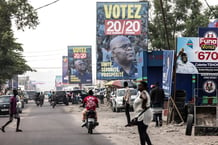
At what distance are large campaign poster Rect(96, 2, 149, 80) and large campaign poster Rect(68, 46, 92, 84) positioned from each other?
40.5 meters

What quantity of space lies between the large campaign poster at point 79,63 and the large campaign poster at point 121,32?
40.5m

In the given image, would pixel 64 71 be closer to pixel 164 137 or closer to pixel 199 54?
pixel 199 54

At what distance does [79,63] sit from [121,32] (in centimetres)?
4268

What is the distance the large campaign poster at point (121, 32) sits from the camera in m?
51.5

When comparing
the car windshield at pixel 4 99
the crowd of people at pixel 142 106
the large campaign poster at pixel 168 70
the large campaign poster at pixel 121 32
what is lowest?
the car windshield at pixel 4 99

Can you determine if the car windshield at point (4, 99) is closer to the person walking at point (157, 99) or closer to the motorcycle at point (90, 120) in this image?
the person walking at point (157, 99)

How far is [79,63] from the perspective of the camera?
94188mm

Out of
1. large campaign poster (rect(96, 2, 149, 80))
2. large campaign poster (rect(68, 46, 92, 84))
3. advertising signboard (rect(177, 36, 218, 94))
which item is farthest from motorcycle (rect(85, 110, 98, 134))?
large campaign poster (rect(68, 46, 92, 84))

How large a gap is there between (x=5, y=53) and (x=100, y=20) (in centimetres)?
1338

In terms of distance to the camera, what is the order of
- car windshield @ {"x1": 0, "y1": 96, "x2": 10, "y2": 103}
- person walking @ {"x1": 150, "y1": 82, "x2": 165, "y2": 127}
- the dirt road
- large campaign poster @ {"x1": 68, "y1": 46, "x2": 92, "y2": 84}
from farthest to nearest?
large campaign poster @ {"x1": 68, "y1": 46, "x2": 92, "y2": 84} → car windshield @ {"x1": 0, "y1": 96, "x2": 10, "y2": 103} → person walking @ {"x1": 150, "y1": 82, "x2": 165, "y2": 127} → the dirt road

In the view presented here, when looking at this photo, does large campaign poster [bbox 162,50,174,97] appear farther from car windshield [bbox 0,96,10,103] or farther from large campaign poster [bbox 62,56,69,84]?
large campaign poster [bbox 62,56,69,84]

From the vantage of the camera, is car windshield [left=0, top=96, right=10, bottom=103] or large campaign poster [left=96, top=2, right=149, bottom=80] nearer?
car windshield [left=0, top=96, right=10, bottom=103]

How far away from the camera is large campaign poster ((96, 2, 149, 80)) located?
5150 centimetres

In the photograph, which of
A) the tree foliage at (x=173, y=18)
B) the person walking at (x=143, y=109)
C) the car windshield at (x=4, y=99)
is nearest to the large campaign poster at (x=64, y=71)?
the tree foliage at (x=173, y=18)
